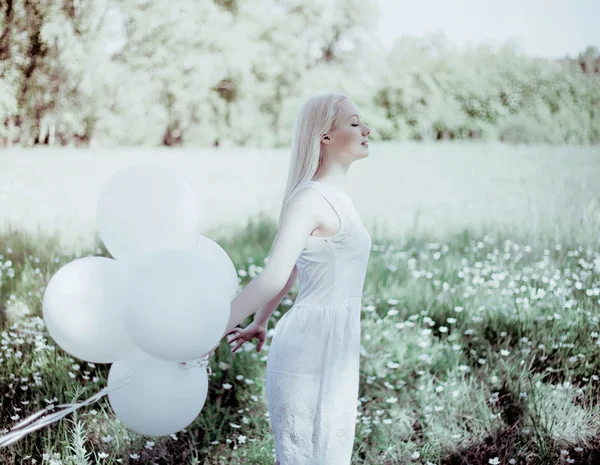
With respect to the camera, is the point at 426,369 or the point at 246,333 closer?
the point at 246,333

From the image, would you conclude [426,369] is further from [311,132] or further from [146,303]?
[146,303]

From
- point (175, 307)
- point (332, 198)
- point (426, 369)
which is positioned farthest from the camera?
point (426, 369)

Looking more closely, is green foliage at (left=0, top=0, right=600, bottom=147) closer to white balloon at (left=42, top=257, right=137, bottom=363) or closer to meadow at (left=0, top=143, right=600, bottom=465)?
meadow at (left=0, top=143, right=600, bottom=465)

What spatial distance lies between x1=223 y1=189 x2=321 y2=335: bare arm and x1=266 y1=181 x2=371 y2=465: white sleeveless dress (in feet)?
0.23

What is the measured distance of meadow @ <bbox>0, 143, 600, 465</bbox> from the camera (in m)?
2.09

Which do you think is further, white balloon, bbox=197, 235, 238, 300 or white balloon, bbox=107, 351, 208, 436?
white balloon, bbox=197, 235, 238, 300

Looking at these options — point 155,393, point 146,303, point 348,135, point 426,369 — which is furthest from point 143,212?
point 426,369

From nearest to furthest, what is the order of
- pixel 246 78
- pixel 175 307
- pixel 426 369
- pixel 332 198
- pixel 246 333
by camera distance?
pixel 175 307
pixel 332 198
pixel 246 333
pixel 426 369
pixel 246 78

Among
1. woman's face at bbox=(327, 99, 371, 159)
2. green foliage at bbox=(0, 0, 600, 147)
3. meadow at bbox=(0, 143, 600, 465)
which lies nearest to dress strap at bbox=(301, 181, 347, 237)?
woman's face at bbox=(327, 99, 371, 159)

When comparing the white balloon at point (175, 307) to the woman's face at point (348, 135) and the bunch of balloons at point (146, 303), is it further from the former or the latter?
the woman's face at point (348, 135)

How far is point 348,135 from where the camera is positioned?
1.43m

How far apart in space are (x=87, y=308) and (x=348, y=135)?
672 millimetres

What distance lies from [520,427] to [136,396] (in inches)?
58.3

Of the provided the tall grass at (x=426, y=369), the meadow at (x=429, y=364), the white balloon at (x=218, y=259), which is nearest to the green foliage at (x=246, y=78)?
the meadow at (x=429, y=364)
